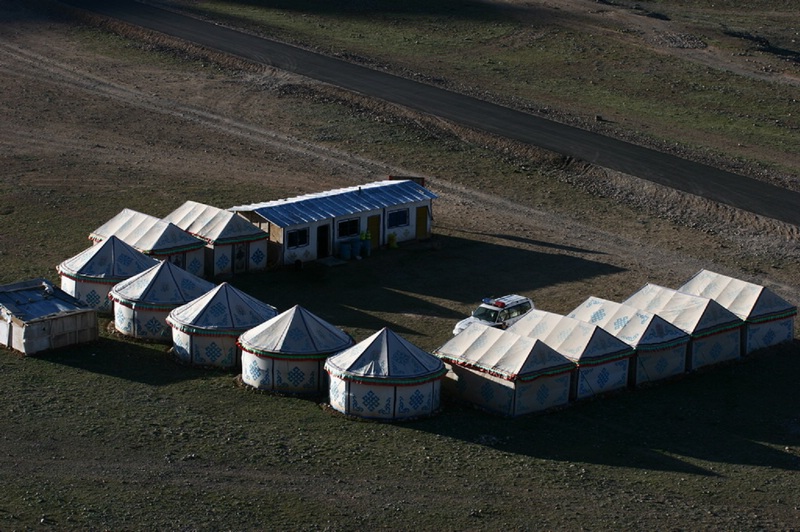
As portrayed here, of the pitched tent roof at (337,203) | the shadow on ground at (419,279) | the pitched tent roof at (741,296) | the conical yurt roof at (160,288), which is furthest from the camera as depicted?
the pitched tent roof at (337,203)

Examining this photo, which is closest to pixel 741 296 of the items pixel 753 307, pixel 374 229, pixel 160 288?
pixel 753 307

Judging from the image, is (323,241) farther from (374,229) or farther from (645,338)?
(645,338)

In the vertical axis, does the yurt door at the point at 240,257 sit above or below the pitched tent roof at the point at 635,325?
below

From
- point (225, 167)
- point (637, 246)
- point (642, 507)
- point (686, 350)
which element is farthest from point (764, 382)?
point (225, 167)

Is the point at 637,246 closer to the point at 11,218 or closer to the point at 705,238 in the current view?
the point at 705,238

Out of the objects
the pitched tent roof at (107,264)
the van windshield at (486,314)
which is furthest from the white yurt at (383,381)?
the pitched tent roof at (107,264)

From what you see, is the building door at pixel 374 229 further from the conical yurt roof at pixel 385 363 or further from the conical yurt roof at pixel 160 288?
the conical yurt roof at pixel 385 363
